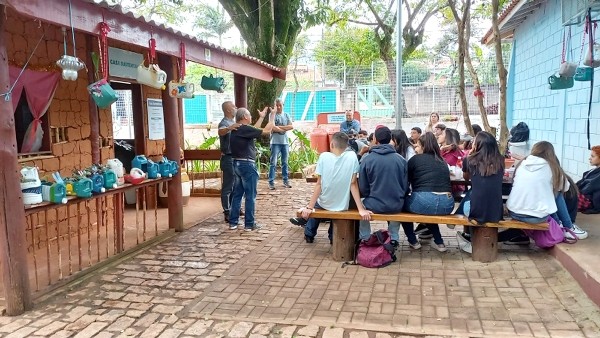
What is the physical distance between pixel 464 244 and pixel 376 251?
1.07 meters

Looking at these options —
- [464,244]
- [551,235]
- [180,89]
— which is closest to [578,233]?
[551,235]

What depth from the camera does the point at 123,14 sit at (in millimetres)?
4711

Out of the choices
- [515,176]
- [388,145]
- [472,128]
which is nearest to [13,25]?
[388,145]

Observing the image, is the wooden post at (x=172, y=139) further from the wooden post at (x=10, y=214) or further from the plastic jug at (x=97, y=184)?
the wooden post at (x=10, y=214)

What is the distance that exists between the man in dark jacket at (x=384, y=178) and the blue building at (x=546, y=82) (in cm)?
311

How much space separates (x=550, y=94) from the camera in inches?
346

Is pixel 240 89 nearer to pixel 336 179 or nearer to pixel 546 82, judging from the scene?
pixel 336 179

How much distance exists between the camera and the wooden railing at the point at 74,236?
180 inches

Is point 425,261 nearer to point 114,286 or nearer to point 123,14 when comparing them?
point 114,286

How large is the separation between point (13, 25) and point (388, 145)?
4280mm

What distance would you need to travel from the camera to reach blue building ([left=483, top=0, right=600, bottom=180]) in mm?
7012

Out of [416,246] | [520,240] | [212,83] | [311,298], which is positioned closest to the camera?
[311,298]

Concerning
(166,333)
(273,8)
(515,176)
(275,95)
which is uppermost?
(273,8)

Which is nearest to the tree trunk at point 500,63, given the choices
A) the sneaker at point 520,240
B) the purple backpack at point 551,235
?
the sneaker at point 520,240
